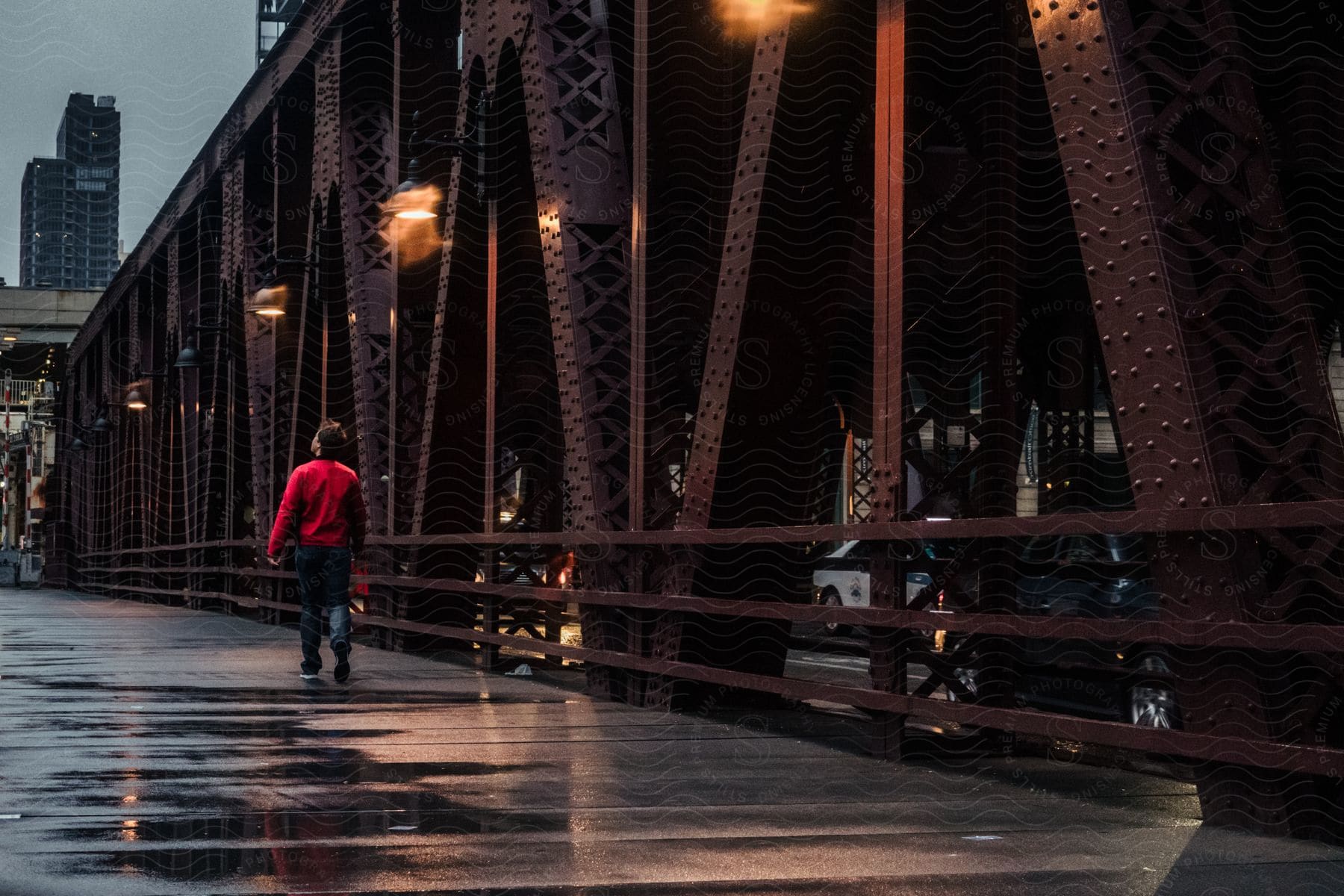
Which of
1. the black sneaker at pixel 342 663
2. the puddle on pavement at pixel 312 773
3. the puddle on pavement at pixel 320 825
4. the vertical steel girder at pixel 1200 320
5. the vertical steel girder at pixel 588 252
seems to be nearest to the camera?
the puddle on pavement at pixel 320 825

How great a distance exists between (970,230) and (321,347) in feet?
35.1

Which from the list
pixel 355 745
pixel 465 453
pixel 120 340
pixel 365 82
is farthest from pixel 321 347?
pixel 120 340

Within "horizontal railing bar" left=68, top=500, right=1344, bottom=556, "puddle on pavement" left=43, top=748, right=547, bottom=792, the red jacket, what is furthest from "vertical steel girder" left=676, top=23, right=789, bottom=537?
the red jacket

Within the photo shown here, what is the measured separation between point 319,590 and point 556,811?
7192 mm

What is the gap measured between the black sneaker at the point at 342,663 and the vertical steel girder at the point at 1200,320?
7.71m

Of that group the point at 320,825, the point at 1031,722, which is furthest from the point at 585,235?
the point at 320,825

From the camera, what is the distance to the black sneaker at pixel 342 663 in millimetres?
12859

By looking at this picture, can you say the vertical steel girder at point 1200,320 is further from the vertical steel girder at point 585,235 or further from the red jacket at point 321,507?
the red jacket at point 321,507

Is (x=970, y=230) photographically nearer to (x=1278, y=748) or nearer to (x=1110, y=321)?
(x=1110, y=321)

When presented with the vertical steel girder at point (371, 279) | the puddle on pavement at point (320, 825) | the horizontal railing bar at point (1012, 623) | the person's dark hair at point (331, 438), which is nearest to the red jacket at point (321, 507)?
the person's dark hair at point (331, 438)

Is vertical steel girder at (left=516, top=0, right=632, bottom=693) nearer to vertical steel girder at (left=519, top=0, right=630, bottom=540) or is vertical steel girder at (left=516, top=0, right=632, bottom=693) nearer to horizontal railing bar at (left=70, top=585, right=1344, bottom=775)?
vertical steel girder at (left=519, top=0, right=630, bottom=540)

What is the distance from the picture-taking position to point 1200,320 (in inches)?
249

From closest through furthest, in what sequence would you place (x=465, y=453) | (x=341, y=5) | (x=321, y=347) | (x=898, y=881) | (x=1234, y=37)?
1. (x=898, y=881)
2. (x=1234, y=37)
3. (x=465, y=453)
4. (x=341, y=5)
5. (x=321, y=347)

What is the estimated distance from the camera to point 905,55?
8375 millimetres
